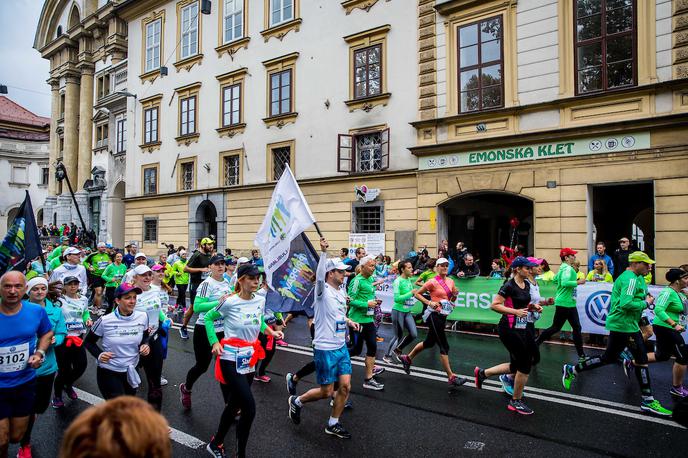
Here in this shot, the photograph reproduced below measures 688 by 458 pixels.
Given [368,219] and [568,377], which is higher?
[368,219]

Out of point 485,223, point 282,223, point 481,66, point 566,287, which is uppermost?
point 481,66

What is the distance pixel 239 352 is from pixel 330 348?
43.2 inches

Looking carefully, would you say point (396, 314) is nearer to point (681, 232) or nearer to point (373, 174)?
point (681, 232)

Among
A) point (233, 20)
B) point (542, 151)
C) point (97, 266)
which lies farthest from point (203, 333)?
point (233, 20)

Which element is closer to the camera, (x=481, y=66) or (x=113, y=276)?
(x=113, y=276)

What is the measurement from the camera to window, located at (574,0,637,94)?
44.9ft

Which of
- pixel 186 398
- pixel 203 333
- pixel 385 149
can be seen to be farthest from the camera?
pixel 385 149

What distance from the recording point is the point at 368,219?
62.4ft

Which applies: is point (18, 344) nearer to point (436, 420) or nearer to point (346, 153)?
point (436, 420)

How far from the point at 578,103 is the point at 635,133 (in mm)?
1711

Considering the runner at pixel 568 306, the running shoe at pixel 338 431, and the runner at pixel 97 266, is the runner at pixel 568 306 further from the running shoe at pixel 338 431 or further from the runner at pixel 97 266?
the runner at pixel 97 266

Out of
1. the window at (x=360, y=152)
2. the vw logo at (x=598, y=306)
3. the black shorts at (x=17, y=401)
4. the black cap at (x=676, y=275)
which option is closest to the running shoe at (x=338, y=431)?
the black shorts at (x=17, y=401)

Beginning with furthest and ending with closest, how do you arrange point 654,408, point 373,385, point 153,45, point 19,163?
point 19,163
point 153,45
point 373,385
point 654,408

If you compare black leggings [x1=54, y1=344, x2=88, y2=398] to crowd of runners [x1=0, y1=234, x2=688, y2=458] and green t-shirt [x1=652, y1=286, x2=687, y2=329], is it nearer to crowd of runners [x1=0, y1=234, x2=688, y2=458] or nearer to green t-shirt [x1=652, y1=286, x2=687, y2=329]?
crowd of runners [x1=0, y1=234, x2=688, y2=458]
